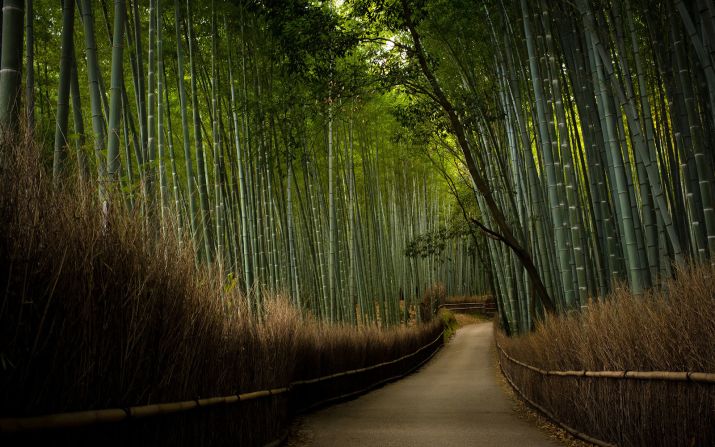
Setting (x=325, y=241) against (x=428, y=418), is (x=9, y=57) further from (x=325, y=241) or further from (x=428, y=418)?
(x=325, y=241)

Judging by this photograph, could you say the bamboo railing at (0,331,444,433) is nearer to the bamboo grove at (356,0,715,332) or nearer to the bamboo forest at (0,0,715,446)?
the bamboo forest at (0,0,715,446)

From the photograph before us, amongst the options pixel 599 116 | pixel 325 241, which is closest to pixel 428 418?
pixel 599 116

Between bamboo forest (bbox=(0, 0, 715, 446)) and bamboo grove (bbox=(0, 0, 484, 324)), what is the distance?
0.12 feet

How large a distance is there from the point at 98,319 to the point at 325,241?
8321 millimetres

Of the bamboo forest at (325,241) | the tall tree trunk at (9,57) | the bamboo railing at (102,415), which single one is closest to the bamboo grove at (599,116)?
the bamboo forest at (325,241)

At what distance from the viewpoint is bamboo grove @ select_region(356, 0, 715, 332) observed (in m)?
4.65

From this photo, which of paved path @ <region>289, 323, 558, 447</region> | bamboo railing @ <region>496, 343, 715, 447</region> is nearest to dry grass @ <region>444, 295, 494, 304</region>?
paved path @ <region>289, 323, 558, 447</region>

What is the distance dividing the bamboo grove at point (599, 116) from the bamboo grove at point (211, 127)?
5.36ft

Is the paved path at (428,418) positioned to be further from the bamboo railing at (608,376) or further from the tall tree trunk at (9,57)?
the tall tree trunk at (9,57)

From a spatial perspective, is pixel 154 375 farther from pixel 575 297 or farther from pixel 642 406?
pixel 575 297

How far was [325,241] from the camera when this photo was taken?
1041 cm

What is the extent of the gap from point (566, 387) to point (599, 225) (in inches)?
63.6

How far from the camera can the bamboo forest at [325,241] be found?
6.55ft

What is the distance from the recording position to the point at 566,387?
16.0 ft
